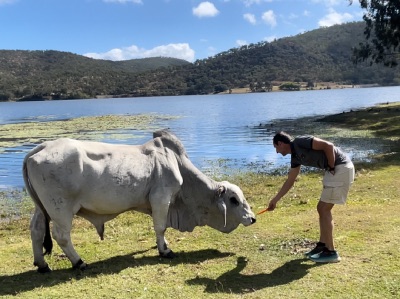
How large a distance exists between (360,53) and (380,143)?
23.3 m

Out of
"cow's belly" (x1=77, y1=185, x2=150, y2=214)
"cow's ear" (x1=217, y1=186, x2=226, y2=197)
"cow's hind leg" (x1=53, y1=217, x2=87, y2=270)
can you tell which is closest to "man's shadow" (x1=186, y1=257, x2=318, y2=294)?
"cow's ear" (x1=217, y1=186, x2=226, y2=197)


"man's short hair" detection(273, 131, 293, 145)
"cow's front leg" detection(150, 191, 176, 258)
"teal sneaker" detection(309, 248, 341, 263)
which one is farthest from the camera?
"cow's front leg" detection(150, 191, 176, 258)

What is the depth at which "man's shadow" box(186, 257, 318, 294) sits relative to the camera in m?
7.07

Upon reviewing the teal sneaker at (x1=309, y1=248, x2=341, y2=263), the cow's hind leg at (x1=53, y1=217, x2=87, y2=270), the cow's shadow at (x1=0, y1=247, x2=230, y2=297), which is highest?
the cow's hind leg at (x1=53, y1=217, x2=87, y2=270)

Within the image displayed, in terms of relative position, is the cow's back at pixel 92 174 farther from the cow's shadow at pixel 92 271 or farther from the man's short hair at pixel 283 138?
the man's short hair at pixel 283 138

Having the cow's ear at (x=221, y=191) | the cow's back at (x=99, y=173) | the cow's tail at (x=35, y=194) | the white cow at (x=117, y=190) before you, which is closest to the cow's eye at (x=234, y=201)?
the white cow at (x=117, y=190)

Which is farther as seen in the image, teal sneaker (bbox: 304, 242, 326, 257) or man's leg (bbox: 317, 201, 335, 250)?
teal sneaker (bbox: 304, 242, 326, 257)

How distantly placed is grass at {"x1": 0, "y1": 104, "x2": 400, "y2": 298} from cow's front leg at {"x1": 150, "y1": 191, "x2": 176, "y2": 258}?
0.22 meters

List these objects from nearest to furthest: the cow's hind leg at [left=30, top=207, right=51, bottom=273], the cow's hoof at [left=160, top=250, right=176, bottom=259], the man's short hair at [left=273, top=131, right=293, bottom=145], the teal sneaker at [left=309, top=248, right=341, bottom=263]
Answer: the man's short hair at [left=273, top=131, right=293, bottom=145] → the teal sneaker at [left=309, top=248, right=341, bottom=263] → the cow's hind leg at [left=30, top=207, right=51, bottom=273] → the cow's hoof at [left=160, top=250, right=176, bottom=259]

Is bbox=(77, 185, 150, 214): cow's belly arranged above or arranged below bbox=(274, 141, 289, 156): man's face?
below

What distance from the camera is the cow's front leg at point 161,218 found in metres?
8.46

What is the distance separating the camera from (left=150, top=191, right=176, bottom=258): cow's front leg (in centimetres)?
846

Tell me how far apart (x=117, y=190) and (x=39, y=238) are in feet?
4.92

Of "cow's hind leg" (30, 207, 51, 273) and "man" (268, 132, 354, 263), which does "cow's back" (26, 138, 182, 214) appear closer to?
"cow's hind leg" (30, 207, 51, 273)
